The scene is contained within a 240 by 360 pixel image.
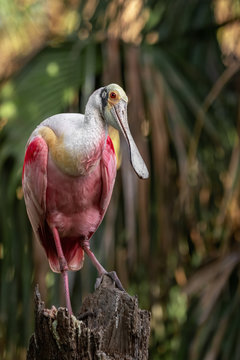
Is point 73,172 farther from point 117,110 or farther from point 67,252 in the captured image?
point 67,252

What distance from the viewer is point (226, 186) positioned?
20.4 feet

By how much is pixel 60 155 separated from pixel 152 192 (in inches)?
86.2

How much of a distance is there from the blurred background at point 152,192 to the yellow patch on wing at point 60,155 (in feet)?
5.53

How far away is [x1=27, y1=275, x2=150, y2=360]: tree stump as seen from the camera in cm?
310

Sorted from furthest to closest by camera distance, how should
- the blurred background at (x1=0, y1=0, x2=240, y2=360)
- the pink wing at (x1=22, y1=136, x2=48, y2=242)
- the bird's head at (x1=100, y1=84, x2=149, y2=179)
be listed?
the blurred background at (x1=0, y1=0, x2=240, y2=360) < the pink wing at (x1=22, y1=136, x2=48, y2=242) < the bird's head at (x1=100, y1=84, x2=149, y2=179)

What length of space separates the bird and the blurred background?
148 cm

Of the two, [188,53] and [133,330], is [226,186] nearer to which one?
[188,53]

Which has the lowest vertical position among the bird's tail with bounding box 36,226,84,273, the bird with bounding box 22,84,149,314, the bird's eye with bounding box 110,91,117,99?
the bird's tail with bounding box 36,226,84,273

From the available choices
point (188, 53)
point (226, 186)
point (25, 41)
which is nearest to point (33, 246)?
point (226, 186)

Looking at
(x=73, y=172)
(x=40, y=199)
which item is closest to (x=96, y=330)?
(x=73, y=172)

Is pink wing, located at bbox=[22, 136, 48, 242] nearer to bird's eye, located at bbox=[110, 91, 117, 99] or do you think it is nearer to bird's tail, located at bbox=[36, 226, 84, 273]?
bird's tail, located at bbox=[36, 226, 84, 273]

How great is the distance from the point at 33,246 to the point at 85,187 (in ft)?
6.55

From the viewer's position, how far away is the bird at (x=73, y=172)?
3.87 metres

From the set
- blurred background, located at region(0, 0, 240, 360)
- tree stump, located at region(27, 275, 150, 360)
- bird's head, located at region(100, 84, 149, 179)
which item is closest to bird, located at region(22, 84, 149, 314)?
bird's head, located at region(100, 84, 149, 179)
